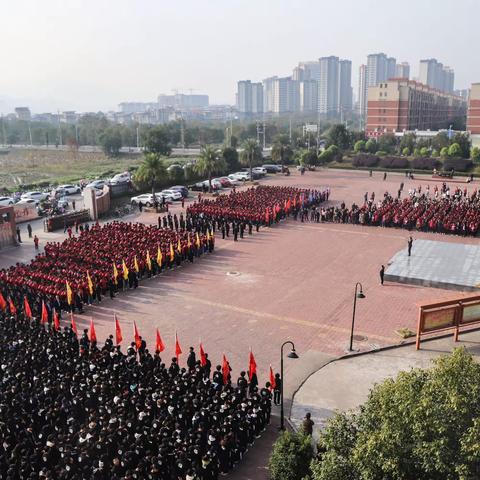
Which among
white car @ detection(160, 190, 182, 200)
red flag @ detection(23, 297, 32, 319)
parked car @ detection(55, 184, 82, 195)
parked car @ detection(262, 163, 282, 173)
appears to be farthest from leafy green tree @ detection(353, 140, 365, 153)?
red flag @ detection(23, 297, 32, 319)

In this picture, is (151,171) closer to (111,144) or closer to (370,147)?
(370,147)

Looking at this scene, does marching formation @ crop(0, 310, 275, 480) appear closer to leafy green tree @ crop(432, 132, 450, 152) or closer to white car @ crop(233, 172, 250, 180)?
white car @ crop(233, 172, 250, 180)

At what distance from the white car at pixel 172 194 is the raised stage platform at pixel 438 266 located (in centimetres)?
2019

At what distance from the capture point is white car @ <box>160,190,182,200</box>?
4134cm

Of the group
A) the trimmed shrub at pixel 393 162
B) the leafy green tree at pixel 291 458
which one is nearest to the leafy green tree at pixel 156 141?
the trimmed shrub at pixel 393 162

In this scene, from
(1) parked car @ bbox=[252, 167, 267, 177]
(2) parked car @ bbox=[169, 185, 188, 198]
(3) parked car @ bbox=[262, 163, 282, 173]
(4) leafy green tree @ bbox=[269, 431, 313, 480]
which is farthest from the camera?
(3) parked car @ bbox=[262, 163, 282, 173]

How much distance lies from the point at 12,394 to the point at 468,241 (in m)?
24.2

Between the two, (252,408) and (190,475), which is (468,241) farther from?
(190,475)

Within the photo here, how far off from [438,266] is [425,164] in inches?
1506

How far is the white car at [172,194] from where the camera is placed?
136 feet

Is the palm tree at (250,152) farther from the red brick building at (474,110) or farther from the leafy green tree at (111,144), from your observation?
the red brick building at (474,110)

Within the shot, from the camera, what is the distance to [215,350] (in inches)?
641

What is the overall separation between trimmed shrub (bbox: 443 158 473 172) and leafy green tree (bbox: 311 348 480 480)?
174 feet

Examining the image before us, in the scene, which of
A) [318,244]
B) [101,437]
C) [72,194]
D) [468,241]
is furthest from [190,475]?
[72,194]
